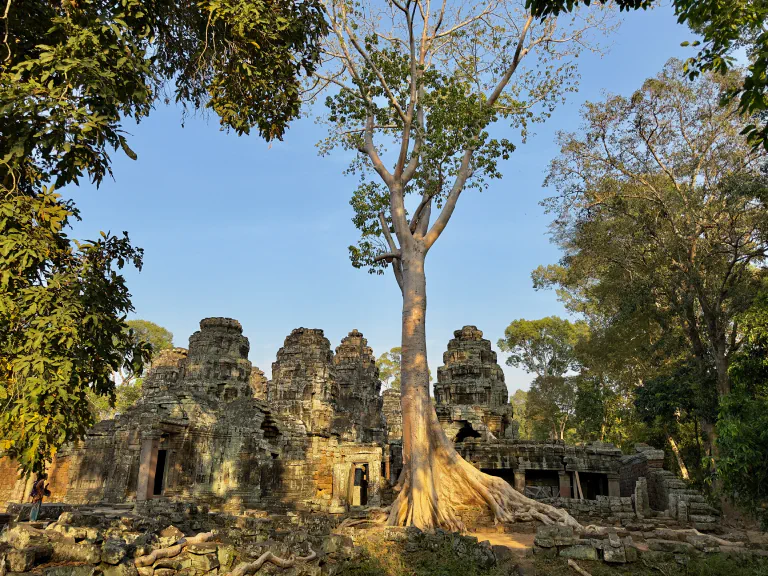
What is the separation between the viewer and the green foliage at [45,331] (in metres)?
5.14

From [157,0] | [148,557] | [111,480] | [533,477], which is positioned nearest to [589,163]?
[533,477]

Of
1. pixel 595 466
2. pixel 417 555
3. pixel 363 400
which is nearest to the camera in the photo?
pixel 417 555

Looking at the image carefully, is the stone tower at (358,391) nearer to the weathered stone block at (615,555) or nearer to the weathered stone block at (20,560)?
the weathered stone block at (615,555)

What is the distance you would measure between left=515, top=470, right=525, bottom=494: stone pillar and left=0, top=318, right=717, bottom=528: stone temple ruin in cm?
4

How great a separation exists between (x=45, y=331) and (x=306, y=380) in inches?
821

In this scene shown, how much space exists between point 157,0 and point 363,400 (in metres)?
26.9

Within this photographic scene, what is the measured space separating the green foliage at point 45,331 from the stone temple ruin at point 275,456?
13818mm

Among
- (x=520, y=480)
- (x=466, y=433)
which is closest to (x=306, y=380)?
(x=466, y=433)

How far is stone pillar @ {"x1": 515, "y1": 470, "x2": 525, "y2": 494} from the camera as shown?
19.4m

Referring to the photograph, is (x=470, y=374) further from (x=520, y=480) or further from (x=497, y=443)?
(x=520, y=480)

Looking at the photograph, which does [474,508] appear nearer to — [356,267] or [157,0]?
[356,267]

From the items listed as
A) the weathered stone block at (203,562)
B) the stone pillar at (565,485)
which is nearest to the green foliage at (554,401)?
Answer: the stone pillar at (565,485)

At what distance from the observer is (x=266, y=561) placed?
723 centimetres

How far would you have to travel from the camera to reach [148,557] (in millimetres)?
6480
